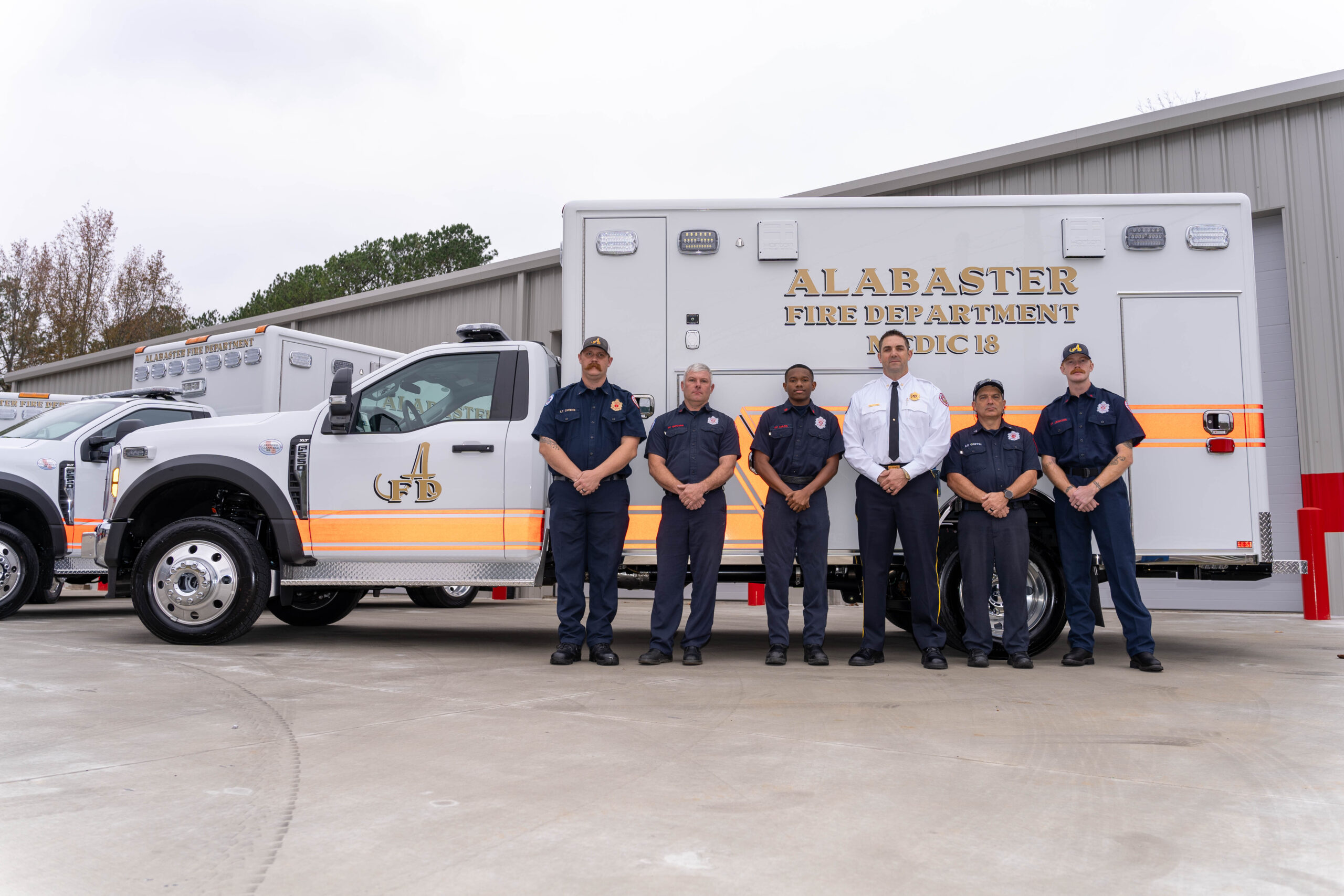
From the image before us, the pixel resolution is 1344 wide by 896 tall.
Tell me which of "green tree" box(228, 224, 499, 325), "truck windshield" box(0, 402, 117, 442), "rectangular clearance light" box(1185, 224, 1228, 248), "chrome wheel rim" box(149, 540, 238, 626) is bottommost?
"chrome wheel rim" box(149, 540, 238, 626)

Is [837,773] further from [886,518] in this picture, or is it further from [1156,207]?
[1156,207]

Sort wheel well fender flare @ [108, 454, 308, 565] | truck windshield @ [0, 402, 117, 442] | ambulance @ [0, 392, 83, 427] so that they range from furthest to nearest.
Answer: ambulance @ [0, 392, 83, 427] < truck windshield @ [0, 402, 117, 442] < wheel well fender flare @ [108, 454, 308, 565]

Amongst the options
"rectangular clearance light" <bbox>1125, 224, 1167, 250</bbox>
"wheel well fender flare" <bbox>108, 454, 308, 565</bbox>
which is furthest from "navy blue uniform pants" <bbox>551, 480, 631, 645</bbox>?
"rectangular clearance light" <bbox>1125, 224, 1167, 250</bbox>

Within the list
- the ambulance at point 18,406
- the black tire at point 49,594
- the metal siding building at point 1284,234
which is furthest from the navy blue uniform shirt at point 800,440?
the ambulance at point 18,406

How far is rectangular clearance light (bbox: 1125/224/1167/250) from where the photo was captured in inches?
246

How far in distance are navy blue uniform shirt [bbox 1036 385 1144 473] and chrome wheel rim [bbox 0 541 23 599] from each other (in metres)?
8.61

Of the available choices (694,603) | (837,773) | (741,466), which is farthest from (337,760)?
(741,466)

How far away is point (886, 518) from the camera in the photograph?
5.86 metres

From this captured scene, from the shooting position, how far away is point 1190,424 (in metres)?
6.11

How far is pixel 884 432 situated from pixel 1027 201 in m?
1.96

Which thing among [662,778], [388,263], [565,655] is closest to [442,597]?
[565,655]

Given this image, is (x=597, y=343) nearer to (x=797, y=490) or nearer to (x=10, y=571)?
(x=797, y=490)

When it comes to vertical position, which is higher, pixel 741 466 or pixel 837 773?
pixel 741 466

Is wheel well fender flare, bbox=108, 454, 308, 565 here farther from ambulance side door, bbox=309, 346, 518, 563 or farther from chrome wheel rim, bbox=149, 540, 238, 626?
chrome wheel rim, bbox=149, 540, 238, 626
